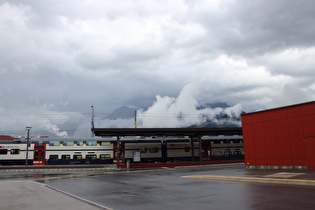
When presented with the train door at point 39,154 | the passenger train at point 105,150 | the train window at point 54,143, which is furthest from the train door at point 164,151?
the train door at point 39,154

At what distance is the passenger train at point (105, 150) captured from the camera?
48.3 meters

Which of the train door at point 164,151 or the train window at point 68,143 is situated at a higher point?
the train window at point 68,143

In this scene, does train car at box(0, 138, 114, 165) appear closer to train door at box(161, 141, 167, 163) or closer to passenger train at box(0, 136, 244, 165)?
passenger train at box(0, 136, 244, 165)

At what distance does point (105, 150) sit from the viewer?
5038 centimetres

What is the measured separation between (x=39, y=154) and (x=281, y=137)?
143 feet

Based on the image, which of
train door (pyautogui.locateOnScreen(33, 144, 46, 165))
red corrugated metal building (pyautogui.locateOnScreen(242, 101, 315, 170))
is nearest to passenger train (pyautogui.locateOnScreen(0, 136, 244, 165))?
train door (pyautogui.locateOnScreen(33, 144, 46, 165))

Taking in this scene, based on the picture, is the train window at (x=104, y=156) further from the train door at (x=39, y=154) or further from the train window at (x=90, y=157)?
the train door at (x=39, y=154)

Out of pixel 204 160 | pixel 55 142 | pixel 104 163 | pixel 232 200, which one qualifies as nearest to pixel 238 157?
pixel 204 160

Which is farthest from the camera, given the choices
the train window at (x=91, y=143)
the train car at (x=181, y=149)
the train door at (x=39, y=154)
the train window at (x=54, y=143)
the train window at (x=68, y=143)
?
the train car at (x=181, y=149)

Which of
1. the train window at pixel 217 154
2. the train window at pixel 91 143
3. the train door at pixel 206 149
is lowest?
the train window at pixel 217 154

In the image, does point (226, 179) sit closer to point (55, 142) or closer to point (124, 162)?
point (124, 162)

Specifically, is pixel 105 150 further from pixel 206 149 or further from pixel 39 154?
pixel 206 149

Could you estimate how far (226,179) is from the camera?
18062 millimetres

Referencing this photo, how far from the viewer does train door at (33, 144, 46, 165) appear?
48.9 meters
